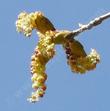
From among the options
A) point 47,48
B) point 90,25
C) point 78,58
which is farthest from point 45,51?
point 90,25

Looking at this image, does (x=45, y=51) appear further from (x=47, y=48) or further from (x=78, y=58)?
(x=78, y=58)

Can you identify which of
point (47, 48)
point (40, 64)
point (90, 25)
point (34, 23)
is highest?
point (34, 23)

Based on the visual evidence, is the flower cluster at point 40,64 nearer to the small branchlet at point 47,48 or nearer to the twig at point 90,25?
the small branchlet at point 47,48

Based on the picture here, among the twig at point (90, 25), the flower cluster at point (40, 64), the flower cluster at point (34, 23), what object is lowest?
the flower cluster at point (40, 64)

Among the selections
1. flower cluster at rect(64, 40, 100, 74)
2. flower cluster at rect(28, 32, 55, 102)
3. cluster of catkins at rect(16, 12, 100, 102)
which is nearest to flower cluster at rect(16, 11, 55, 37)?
cluster of catkins at rect(16, 12, 100, 102)

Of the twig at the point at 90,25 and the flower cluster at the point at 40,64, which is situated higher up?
the twig at the point at 90,25

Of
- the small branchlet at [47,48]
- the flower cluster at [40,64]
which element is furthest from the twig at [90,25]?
the flower cluster at [40,64]

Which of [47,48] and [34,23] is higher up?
[34,23]

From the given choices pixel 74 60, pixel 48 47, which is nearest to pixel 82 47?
pixel 74 60
